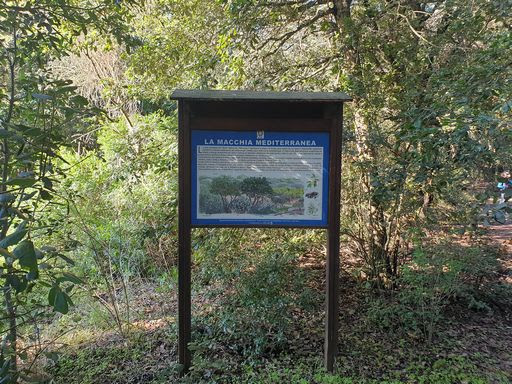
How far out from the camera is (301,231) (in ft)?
17.3

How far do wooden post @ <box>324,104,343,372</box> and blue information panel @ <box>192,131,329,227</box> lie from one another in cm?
6

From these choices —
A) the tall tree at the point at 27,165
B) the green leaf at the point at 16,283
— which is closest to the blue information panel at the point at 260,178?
the tall tree at the point at 27,165

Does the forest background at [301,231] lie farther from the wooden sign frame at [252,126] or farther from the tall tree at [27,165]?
the wooden sign frame at [252,126]

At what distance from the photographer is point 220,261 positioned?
4.55 metres

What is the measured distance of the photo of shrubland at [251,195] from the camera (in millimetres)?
3592

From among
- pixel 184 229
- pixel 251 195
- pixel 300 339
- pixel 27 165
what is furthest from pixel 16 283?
pixel 300 339

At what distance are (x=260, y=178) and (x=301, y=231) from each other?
1850 millimetres

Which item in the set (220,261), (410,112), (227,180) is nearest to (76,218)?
(220,261)

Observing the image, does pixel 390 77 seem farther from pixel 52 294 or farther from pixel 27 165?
pixel 52 294

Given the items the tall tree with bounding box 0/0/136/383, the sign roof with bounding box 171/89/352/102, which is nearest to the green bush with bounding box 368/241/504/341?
the sign roof with bounding box 171/89/352/102

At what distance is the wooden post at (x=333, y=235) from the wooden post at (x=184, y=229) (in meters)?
1.20

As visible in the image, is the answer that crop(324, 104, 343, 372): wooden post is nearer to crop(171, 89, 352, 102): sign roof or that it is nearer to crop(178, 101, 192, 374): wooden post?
crop(171, 89, 352, 102): sign roof

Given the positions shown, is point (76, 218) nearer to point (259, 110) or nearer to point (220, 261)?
point (220, 261)

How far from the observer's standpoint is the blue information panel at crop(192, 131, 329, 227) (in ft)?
11.7
